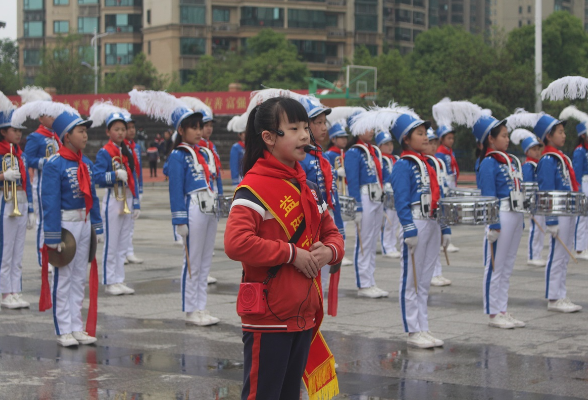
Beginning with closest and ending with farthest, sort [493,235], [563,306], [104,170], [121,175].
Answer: [493,235] < [563,306] < [121,175] < [104,170]

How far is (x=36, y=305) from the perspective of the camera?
33.4 ft

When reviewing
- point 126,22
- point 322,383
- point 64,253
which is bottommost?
point 322,383

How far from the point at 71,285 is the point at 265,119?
165 inches

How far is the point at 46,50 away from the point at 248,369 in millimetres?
67218

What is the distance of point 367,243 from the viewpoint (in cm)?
1109

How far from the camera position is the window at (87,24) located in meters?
92.5

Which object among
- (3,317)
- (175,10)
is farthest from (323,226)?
(175,10)

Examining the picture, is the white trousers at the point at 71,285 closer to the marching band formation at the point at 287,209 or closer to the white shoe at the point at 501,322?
the marching band formation at the point at 287,209

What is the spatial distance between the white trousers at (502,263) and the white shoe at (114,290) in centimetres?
448

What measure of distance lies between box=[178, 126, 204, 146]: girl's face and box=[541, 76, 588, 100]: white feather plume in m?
3.34

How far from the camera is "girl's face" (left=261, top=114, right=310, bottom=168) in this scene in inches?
175

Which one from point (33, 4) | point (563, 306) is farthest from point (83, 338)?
point (33, 4)

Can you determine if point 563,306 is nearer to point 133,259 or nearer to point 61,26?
point 133,259

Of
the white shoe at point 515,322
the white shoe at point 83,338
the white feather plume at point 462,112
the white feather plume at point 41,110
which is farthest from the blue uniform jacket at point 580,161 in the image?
the white shoe at point 83,338
